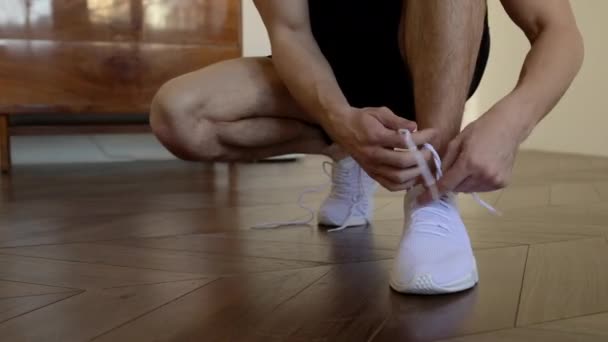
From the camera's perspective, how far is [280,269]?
0.82 metres

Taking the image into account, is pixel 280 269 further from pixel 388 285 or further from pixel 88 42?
pixel 88 42

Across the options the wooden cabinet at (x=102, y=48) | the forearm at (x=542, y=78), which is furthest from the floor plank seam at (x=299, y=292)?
the wooden cabinet at (x=102, y=48)

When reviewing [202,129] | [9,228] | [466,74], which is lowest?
[9,228]

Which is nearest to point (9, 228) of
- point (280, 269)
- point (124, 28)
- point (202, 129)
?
point (202, 129)

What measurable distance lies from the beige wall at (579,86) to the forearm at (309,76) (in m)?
1.48

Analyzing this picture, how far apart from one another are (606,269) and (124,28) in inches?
68.9

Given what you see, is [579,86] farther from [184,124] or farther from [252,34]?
[184,124]

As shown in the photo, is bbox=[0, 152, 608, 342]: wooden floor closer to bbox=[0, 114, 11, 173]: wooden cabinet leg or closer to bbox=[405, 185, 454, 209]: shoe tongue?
bbox=[405, 185, 454, 209]: shoe tongue

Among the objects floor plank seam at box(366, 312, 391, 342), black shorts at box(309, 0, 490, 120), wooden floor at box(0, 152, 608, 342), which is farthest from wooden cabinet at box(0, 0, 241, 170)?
floor plank seam at box(366, 312, 391, 342)

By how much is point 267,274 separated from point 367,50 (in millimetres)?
385

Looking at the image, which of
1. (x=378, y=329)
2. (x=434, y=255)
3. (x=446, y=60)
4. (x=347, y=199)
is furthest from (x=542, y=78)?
(x=347, y=199)

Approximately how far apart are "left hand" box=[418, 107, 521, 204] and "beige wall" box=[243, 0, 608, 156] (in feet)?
5.81

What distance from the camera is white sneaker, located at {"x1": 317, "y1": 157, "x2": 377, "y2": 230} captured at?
3.71 feet

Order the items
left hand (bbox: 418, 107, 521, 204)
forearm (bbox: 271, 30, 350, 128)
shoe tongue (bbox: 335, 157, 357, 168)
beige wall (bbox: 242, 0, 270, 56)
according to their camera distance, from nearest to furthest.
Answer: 1. left hand (bbox: 418, 107, 521, 204)
2. forearm (bbox: 271, 30, 350, 128)
3. shoe tongue (bbox: 335, 157, 357, 168)
4. beige wall (bbox: 242, 0, 270, 56)
